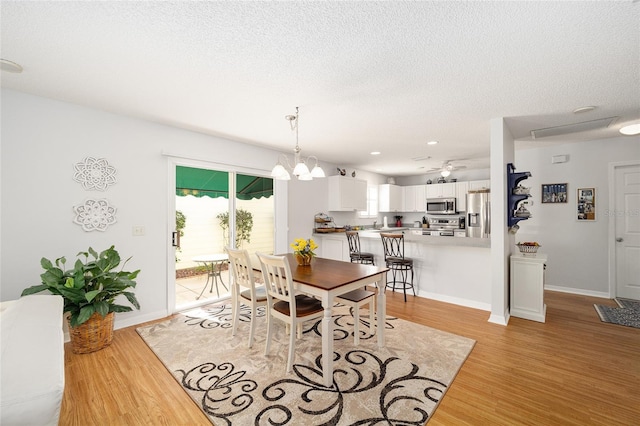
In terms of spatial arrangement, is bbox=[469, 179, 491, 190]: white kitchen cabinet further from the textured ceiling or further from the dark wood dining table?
the dark wood dining table

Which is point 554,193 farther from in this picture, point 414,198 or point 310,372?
point 310,372

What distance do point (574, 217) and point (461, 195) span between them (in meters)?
2.35

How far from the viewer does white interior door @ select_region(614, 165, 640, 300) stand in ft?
12.7

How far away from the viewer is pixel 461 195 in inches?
256

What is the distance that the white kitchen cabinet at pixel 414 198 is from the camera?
23.9 ft

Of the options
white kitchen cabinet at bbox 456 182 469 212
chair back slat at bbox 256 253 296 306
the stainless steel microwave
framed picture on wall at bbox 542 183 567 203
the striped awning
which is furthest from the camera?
the stainless steel microwave

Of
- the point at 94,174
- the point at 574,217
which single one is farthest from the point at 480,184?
the point at 94,174

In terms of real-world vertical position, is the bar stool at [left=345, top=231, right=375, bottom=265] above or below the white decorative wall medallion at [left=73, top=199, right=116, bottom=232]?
below

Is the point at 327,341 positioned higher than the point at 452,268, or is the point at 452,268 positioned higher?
the point at 452,268

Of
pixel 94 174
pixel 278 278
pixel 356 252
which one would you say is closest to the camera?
pixel 278 278

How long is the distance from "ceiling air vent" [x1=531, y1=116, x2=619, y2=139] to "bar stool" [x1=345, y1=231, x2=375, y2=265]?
2.91 m

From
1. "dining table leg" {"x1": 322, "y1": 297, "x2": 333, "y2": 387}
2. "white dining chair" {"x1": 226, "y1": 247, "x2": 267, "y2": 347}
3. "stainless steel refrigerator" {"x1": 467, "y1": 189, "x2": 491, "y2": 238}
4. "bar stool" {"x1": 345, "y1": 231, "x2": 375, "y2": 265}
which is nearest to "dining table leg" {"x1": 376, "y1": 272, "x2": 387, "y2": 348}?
"dining table leg" {"x1": 322, "y1": 297, "x2": 333, "y2": 387}

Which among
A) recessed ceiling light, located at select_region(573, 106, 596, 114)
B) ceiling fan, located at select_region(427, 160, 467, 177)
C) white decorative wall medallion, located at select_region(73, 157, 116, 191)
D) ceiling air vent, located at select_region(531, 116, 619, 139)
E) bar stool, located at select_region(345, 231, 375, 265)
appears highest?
recessed ceiling light, located at select_region(573, 106, 596, 114)

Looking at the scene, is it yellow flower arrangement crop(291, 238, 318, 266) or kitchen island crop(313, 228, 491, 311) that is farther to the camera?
kitchen island crop(313, 228, 491, 311)
